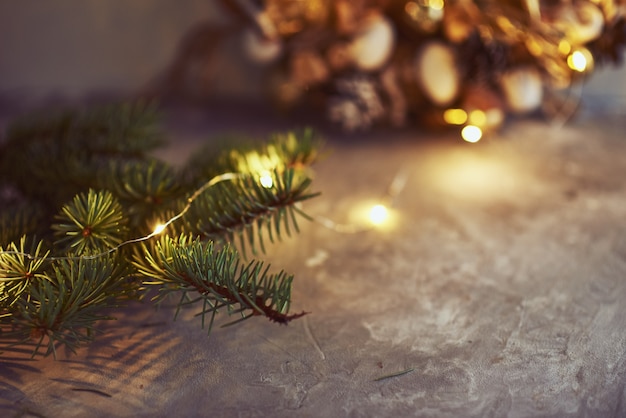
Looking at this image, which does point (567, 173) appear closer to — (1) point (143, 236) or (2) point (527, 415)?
(2) point (527, 415)

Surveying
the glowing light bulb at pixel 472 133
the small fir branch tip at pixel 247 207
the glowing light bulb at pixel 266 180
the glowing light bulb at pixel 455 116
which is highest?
the glowing light bulb at pixel 455 116

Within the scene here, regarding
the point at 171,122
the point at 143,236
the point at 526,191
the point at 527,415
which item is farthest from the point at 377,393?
the point at 171,122

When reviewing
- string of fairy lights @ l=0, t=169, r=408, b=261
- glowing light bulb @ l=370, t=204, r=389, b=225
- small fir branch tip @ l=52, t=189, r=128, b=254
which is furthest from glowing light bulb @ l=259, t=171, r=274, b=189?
glowing light bulb @ l=370, t=204, r=389, b=225

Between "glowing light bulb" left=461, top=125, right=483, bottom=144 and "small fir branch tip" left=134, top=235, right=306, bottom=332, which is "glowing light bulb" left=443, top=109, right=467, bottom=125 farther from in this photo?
"small fir branch tip" left=134, top=235, right=306, bottom=332

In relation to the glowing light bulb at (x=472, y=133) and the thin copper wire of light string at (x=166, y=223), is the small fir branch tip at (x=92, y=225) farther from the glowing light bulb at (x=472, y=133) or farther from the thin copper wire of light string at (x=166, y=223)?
the glowing light bulb at (x=472, y=133)

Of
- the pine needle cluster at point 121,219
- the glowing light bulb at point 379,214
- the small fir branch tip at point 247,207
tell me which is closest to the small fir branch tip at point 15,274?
the pine needle cluster at point 121,219

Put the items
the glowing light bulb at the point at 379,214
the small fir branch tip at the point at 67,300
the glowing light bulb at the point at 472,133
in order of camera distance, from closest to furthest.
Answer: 1. the small fir branch tip at the point at 67,300
2. the glowing light bulb at the point at 379,214
3. the glowing light bulb at the point at 472,133

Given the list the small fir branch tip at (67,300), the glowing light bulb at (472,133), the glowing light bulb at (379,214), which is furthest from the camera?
the glowing light bulb at (472,133)

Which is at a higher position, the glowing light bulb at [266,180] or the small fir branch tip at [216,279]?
the glowing light bulb at [266,180]
